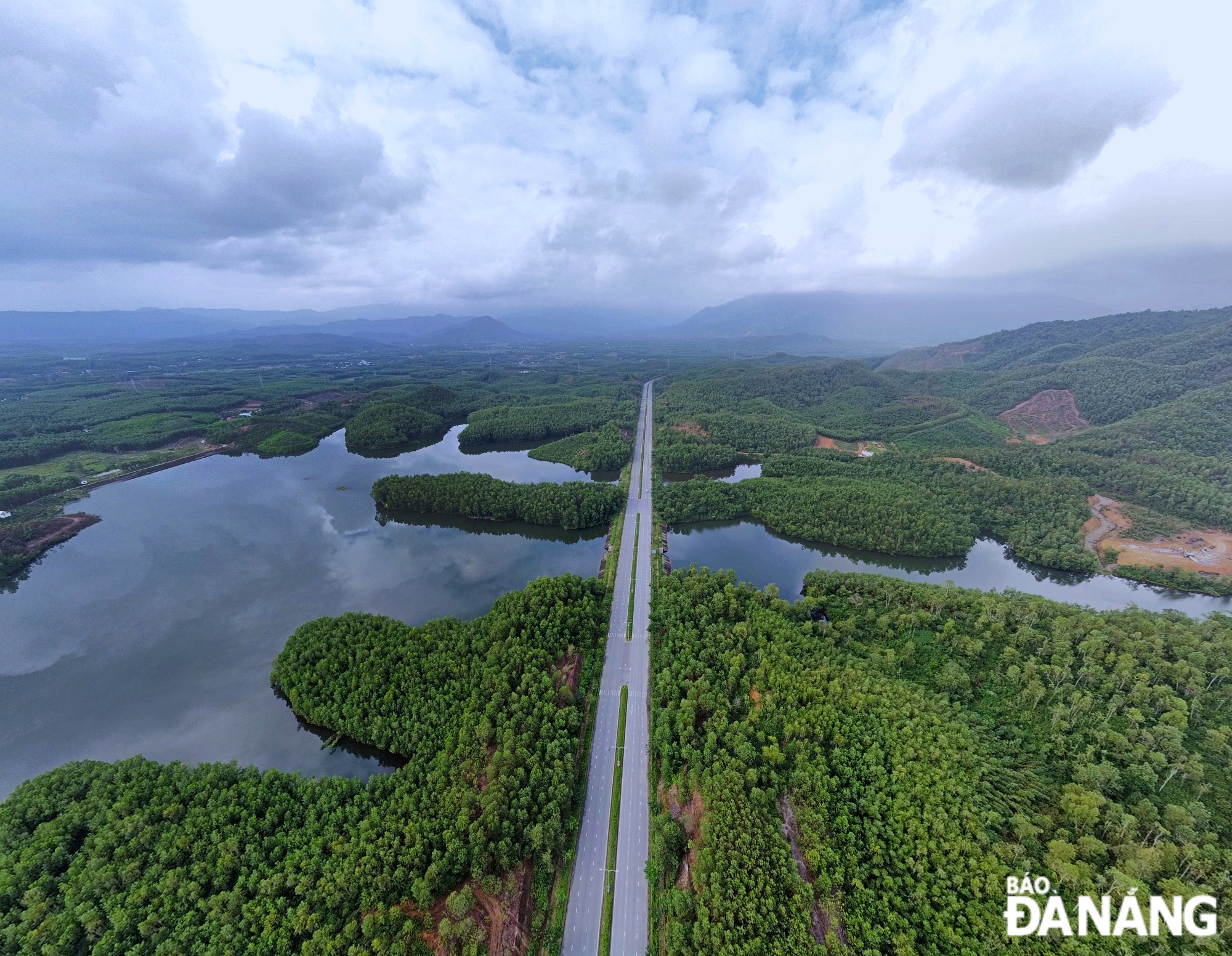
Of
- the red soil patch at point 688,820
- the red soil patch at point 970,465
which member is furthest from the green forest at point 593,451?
the red soil patch at point 688,820

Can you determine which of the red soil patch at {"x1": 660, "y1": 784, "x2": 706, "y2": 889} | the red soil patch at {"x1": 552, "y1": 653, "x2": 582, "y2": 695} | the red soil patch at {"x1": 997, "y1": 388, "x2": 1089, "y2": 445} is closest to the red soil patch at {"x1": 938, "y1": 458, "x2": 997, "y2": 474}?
the red soil patch at {"x1": 997, "y1": 388, "x2": 1089, "y2": 445}

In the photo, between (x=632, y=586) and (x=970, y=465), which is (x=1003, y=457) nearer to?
(x=970, y=465)

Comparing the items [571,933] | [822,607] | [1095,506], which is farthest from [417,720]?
[1095,506]

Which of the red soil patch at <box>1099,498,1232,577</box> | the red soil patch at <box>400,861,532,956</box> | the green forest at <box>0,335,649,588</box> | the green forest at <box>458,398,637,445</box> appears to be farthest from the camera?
the green forest at <box>458,398,637,445</box>

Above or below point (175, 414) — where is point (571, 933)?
below

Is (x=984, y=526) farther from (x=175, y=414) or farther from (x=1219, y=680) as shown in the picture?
(x=175, y=414)

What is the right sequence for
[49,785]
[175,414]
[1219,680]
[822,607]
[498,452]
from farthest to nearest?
[175,414]
[498,452]
[822,607]
[1219,680]
[49,785]

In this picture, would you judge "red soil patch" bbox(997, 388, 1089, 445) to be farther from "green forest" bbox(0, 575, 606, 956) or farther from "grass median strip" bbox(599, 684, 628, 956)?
"green forest" bbox(0, 575, 606, 956)
